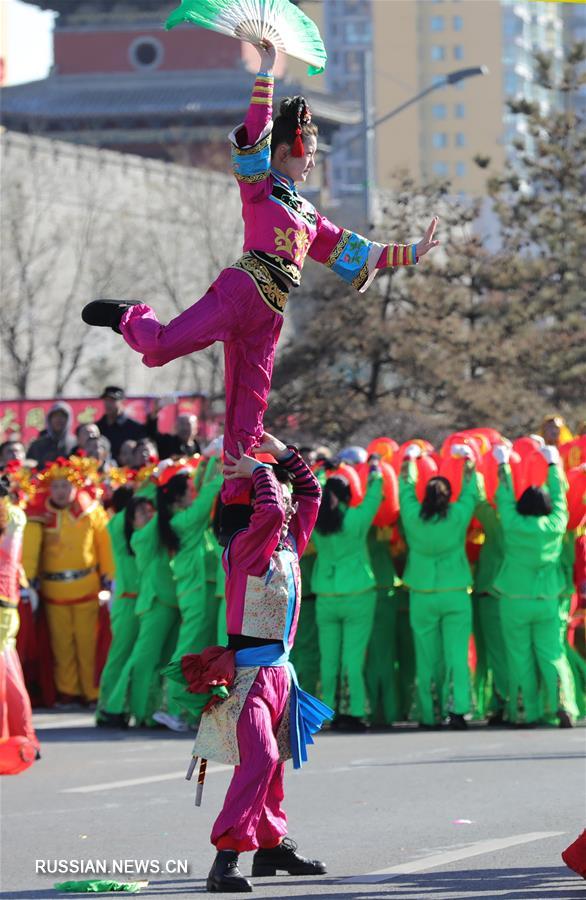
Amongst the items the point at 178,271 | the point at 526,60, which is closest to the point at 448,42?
the point at 526,60

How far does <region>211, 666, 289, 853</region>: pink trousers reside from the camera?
23.0 ft

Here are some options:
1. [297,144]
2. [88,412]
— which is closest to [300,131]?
[297,144]

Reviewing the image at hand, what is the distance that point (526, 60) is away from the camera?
11175 centimetres

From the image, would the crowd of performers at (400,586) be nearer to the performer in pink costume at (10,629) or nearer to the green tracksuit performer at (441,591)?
the green tracksuit performer at (441,591)

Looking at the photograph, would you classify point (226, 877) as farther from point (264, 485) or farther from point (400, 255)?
point (400, 255)

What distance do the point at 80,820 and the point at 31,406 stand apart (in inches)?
590

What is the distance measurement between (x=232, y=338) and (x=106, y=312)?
0.47 meters

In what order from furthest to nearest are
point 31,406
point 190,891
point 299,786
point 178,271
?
point 178,271
point 31,406
point 299,786
point 190,891

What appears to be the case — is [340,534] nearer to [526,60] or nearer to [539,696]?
[539,696]

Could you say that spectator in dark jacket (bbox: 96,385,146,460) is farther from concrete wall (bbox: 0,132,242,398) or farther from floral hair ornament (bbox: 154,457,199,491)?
concrete wall (bbox: 0,132,242,398)

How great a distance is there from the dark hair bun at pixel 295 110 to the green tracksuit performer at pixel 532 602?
18.7 feet

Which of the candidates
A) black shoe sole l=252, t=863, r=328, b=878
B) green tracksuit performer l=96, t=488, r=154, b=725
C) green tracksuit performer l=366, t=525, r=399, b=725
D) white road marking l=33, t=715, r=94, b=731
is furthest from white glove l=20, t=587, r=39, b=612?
black shoe sole l=252, t=863, r=328, b=878

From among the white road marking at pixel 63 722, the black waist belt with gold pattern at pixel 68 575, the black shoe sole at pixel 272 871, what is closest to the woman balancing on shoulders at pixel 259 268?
the black shoe sole at pixel 272 871

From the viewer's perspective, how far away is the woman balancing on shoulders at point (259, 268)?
6.89 metres
